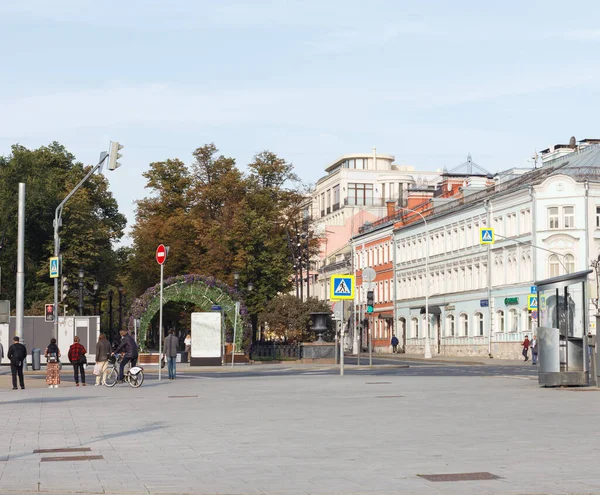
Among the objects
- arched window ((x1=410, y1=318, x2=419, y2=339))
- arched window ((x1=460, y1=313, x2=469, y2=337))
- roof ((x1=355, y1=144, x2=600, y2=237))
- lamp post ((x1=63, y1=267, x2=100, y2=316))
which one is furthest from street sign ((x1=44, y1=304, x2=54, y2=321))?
arched window ((x1=410, y1=318, x2=419, y2=339))

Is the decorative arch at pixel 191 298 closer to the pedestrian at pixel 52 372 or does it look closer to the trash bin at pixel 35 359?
the trash bin at pixel 35 359

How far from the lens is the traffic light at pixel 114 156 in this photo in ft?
120

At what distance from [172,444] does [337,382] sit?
20378 mm

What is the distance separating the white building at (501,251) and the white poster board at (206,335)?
2036 cm

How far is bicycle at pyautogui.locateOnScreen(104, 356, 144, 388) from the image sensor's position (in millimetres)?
35406

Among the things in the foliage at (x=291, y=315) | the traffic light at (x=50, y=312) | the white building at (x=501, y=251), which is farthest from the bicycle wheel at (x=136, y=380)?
the white building at (x=501, y=251)

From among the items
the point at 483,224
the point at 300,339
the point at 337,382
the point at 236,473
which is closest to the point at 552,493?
the point at 236,473

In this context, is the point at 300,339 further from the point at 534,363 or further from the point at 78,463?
the point at 78,463

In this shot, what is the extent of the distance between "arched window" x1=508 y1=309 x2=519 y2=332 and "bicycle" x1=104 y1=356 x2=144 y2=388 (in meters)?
41.7

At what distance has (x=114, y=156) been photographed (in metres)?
36.8

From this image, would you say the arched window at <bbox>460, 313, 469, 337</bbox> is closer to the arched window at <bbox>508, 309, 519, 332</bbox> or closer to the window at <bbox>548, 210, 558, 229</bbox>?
the arched window at <bbox>508, 309, 519, 332</bbox>

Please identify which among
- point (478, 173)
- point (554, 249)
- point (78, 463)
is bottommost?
point (78, 463)

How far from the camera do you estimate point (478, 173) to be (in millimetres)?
112375

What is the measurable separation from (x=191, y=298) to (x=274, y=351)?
12.4 metres
